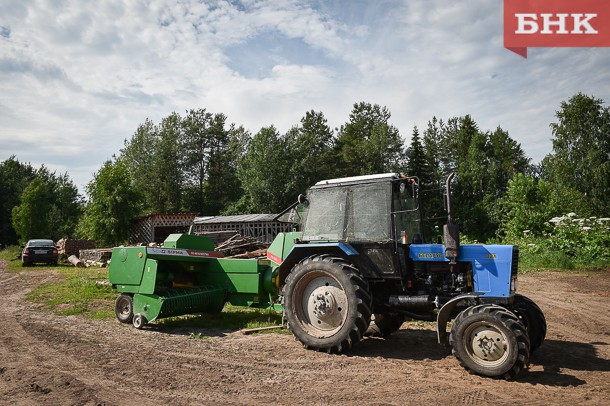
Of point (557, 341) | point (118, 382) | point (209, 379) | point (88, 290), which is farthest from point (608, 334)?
point (88, 290)

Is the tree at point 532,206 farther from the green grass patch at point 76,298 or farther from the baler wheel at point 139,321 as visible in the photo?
the baler wheel at point 139,321

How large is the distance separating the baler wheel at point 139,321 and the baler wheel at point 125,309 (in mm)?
349

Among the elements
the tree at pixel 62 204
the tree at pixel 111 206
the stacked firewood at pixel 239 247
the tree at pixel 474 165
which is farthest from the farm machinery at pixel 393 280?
the tree at pixel 62 204

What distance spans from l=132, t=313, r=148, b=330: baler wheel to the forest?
17041 mm

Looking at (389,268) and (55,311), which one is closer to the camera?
(389,268)

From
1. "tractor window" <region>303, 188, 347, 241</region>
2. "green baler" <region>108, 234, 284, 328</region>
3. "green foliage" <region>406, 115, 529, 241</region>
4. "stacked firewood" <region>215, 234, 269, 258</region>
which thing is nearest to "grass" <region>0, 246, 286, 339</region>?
"green baler" <region>108, 234, 284, 328</region>

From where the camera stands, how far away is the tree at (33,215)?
4003 centimetres

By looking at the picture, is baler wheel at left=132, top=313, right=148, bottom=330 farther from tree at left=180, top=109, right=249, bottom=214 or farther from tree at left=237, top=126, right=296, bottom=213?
tree at left=180, top=109, right=249, bottom=214

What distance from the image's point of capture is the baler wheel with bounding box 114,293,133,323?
905 cm

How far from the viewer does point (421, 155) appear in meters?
41.8

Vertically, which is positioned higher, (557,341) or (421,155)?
(421,155)

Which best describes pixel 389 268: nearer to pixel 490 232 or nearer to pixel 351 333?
pixel 351 333

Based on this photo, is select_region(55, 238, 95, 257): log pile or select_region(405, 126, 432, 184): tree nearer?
select_region(55, 238, 95, 257): log pile

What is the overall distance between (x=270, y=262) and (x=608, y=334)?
6.22 m
